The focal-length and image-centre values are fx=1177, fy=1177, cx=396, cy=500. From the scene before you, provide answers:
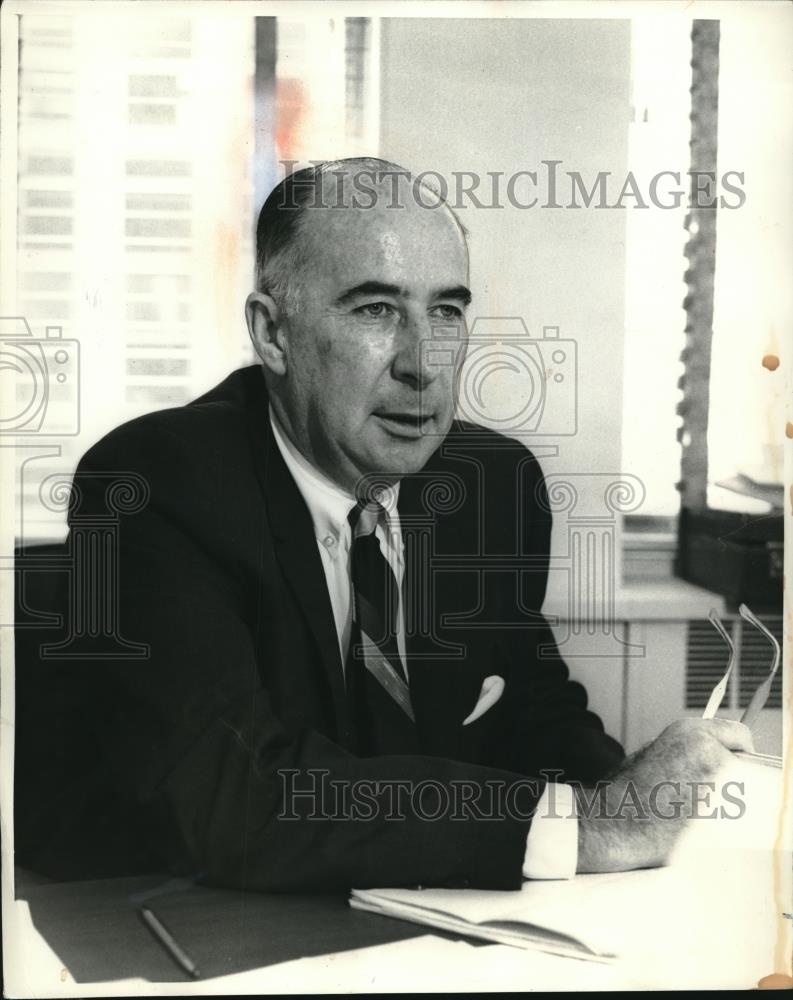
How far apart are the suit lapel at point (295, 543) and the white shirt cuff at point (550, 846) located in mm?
291

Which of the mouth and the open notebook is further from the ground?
the mouth

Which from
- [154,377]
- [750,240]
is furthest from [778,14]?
[154,377]

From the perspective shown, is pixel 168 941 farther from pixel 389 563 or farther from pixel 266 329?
pixel 266 329

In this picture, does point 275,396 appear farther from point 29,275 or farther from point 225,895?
point 225,895

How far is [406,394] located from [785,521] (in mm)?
571

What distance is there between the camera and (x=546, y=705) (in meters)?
1.65

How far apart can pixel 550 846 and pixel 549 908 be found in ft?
0.29

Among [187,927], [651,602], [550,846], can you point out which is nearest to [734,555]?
[651,602]

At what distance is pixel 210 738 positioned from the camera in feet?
5.14

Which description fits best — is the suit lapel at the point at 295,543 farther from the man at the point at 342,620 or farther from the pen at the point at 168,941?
the pen at the point at 168,941

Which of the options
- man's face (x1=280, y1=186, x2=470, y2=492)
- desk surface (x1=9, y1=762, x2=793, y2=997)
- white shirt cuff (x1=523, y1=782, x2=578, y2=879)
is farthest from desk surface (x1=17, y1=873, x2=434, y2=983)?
man's face (x1=280, y1=186, x2=470, y2=492)

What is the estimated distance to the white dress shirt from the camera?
63.5 inches

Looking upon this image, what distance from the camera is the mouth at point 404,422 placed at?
1.61 metres

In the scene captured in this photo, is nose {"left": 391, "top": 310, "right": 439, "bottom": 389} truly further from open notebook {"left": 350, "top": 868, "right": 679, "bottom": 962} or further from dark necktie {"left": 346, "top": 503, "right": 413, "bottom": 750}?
open notebook {"left": 350, "top": 868, "right": 679, "bottom": 962}
